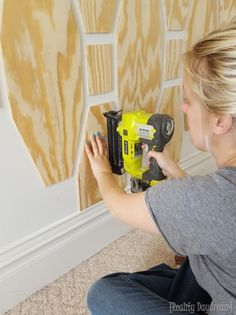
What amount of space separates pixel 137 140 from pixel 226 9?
85cm

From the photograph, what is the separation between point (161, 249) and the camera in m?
1.24

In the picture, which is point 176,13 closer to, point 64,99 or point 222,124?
point 64,99

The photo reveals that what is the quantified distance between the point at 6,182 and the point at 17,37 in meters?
0.39

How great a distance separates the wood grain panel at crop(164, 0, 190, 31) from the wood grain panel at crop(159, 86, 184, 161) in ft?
0.80

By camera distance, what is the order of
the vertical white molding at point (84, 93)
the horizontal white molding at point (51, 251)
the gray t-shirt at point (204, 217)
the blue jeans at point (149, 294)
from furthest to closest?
the horizontal white molding at point (51, 251) → the vertical white molding at point (84, 93) → the blue jeans at point (149, 294) → the gray t-shirt at point (204, 217)

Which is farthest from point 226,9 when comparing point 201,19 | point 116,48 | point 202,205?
point 202,205

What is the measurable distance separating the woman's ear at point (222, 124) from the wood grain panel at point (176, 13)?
→ 664 millimetres

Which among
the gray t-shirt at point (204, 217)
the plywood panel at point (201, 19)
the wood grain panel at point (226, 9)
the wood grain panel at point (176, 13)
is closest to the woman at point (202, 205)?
the gray t-shirt at point (204, 217)

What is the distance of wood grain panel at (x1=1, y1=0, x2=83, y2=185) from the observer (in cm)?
76

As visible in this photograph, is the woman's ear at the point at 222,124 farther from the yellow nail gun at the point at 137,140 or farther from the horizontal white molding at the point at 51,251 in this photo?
the horizontal white molding at the point at 51,251

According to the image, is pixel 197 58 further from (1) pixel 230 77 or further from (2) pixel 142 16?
(2) pixel 142 16

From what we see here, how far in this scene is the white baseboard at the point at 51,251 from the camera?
0.96 m

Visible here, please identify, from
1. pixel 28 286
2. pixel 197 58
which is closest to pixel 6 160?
pixel 28 286

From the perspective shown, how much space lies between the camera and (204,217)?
55cm
